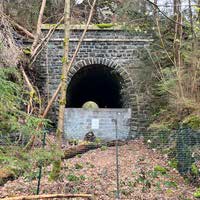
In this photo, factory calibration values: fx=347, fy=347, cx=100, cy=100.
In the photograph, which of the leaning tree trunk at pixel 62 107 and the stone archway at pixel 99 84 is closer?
the leaning tree trunk at pixel 62 107

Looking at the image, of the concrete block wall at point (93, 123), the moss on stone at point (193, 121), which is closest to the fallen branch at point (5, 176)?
the moss on stone at point (193, 121)

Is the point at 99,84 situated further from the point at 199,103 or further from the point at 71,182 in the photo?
the point at 71,182

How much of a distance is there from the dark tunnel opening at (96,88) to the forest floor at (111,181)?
5.49 m

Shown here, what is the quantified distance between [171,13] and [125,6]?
2.47 meters

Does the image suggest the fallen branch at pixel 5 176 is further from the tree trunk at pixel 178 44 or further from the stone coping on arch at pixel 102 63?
the stone coping on arch at pixel 102 63

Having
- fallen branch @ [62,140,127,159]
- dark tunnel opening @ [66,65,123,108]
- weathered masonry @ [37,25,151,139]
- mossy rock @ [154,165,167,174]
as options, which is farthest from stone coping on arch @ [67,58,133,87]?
mossy rock @ [154,165,167,174]

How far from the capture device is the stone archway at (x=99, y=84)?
13.5 metres

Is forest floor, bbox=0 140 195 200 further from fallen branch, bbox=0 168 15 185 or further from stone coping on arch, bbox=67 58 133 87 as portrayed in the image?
stone coping on arch, bbox=67 58 133 87

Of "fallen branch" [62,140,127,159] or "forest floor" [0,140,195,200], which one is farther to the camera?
"fallen branch" [62,140,127,159]

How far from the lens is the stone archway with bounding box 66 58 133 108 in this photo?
44.2ft

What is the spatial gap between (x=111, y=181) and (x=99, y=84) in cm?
1159

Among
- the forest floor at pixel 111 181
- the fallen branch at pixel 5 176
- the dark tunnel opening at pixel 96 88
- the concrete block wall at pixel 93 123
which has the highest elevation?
the dark tunnel opening at pixel 96 88

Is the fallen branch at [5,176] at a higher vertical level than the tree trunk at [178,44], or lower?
lower

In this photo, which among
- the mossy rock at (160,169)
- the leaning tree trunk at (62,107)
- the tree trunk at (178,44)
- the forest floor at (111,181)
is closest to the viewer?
the forest floor at (111,181)
